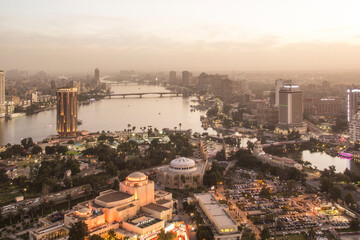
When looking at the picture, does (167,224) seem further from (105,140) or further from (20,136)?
(20,136)

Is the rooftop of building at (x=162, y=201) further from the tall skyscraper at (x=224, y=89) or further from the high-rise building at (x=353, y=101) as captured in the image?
the tall skyscraper at (x=224, y=89)

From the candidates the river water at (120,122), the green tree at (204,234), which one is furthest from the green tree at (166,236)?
the river water at (120,122)

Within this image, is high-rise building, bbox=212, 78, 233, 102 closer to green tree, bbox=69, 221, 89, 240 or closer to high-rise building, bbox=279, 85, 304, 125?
high-rise building, bbox=279, 85, 304, 125

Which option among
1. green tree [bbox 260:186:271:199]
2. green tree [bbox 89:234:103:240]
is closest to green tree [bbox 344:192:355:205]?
green tree [bbox 260:186:271:199]

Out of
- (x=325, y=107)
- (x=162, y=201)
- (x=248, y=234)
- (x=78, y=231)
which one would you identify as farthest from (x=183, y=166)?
(x=325, y=107)

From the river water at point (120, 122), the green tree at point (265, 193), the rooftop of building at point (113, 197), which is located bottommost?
the green tree at point (265, 193)

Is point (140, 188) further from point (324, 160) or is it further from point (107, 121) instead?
point (107, 121)
